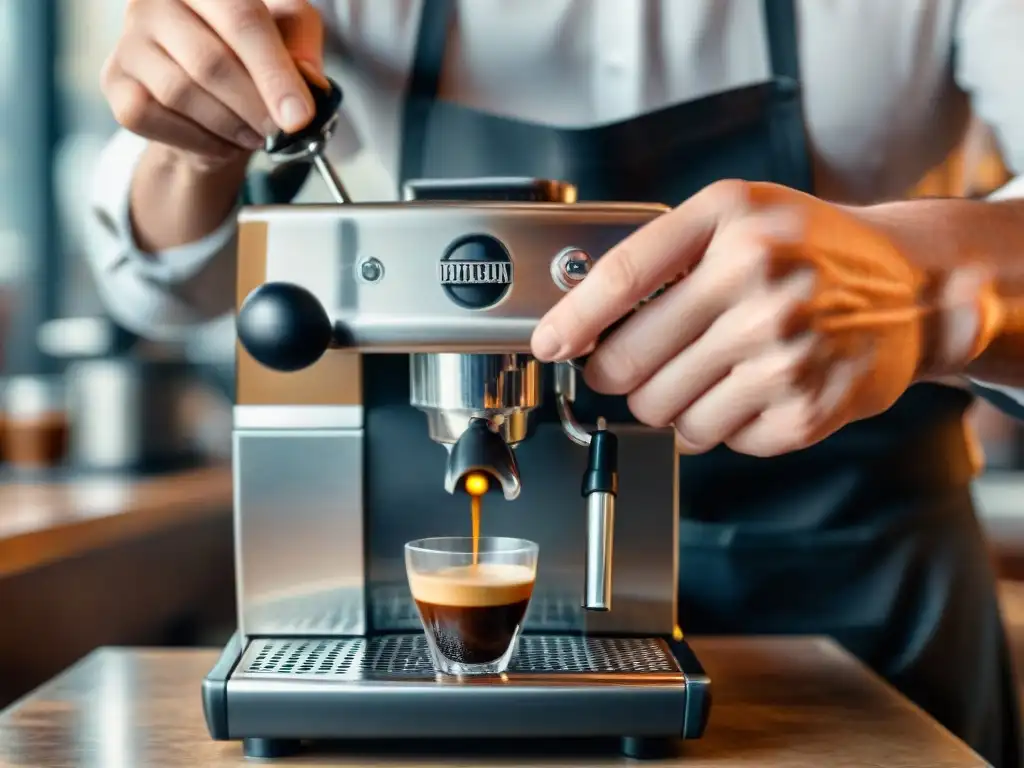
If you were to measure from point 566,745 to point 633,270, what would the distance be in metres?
0.30

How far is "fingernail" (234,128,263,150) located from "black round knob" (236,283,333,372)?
7.4 inches

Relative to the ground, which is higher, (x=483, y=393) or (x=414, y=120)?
Result: (x=414, y=120)

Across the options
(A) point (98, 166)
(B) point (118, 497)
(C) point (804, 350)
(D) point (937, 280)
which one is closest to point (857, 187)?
(D) point (937, 280)

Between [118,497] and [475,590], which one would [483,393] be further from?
[118,497]

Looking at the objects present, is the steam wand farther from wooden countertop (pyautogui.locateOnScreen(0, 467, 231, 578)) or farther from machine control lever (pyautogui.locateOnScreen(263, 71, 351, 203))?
wooden countertop (pyautogui.locateOnScreen(0, 467, 231, 578))

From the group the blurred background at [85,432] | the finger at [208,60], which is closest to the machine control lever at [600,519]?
the finger at [208,60]

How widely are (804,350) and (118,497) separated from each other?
1.13m

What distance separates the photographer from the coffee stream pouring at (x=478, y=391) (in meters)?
0.62

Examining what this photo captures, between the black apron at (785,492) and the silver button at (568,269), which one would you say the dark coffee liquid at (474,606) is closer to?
the silver button at (568,269)

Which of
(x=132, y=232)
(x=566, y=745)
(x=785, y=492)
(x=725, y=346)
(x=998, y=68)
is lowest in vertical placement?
(x=566, y=745)

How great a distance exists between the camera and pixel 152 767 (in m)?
0.66

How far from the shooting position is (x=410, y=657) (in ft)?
2.36

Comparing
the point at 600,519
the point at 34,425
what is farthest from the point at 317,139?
the point at 34,425

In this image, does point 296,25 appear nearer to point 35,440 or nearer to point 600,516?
point 600,516
